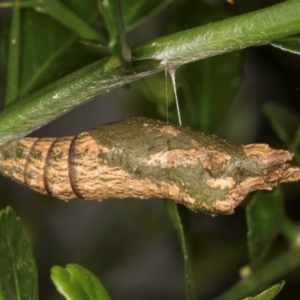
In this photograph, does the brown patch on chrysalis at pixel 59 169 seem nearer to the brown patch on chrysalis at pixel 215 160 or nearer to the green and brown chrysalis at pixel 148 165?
the green and brown chrysalis at pixel 148 165

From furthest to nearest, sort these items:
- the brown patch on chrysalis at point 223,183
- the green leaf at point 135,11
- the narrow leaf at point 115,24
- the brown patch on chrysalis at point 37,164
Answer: the green leaf at point 135,11, the brown patch on chrysalis at point 37,164, the brown patch on chrysalis at point 223,183, the narrow leaf at point 115,24

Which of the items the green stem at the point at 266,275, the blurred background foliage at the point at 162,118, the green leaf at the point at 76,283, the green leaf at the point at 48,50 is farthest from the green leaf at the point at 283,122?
the green leaf at the point at 76,283

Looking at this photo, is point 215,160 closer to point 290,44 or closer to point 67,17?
point 290,44

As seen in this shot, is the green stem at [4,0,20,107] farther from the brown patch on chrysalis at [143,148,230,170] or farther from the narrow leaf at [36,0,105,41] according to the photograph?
the brown patch on chrysalis at [143,148,230,170]

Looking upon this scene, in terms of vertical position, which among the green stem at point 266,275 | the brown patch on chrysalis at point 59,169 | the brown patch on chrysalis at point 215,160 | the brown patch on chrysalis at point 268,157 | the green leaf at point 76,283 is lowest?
the green stem at point 266,275

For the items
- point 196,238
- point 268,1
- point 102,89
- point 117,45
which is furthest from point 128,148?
point 196,238

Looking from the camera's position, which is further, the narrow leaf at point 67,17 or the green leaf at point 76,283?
the narrow leaf at point 67,17

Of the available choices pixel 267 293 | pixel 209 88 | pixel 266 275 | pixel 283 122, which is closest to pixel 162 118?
pixel 209 88
